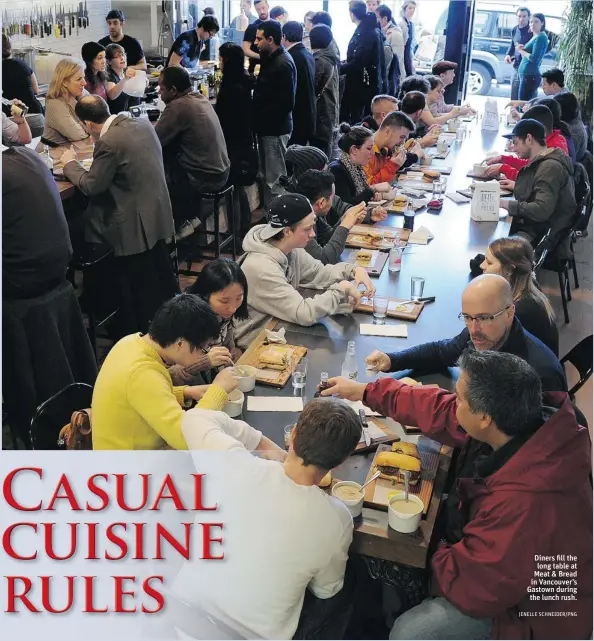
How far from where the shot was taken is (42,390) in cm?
339

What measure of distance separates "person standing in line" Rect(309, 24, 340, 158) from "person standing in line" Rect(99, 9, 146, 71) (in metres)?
1.82

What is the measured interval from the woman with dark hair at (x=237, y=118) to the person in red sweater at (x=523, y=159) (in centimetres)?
194

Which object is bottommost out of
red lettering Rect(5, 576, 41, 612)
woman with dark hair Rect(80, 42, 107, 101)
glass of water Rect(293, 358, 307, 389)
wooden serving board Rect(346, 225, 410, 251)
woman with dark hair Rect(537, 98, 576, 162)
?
red lettering Rect(5, 576, 41, 612)

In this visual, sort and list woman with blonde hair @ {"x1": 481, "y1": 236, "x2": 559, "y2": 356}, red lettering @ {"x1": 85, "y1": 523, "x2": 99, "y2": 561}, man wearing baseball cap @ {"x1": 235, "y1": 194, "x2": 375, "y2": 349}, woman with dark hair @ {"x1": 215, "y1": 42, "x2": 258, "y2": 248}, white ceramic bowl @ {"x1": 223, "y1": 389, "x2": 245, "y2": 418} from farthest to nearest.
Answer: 1. woman with dark hair @ {"x1": 215, "y1": 42, "x2": 258, "y2": 248}
2. man wearing baseball cap @ {"x1": 235, "y1": 194, "x2": 375, "y2": 349}
3. woman with blonde hair @ {"x1": 481, "y1": 236, "x2": 559, "y2": 356}
4. white ceramic bowl @ {"x1": 223, "y1": 389, "x2": 245, "y2": 418}
5. red lettering @ {"x1": 85, "y1": 523, "x2": 99, "y2": 561}

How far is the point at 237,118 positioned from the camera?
235 inches

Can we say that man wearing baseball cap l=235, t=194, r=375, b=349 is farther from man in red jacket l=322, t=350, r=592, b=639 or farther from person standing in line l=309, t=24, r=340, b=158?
person standing in line l=309, t=24, r=340, b=158

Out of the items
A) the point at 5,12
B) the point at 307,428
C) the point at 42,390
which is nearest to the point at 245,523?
the point at 307,428

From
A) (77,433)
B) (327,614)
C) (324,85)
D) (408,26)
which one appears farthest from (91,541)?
(408,26)

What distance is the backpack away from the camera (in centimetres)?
238

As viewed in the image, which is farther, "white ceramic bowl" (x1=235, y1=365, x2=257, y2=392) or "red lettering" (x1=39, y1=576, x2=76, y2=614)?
"white ceramic bowl" (x1=235, y1=365, x2=257, y2=392)

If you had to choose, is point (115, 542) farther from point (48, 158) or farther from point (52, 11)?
point (52, 11)

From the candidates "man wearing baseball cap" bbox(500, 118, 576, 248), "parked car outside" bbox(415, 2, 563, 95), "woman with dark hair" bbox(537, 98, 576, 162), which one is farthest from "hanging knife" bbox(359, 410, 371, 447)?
"parked car outside" bbox(415, 2, 563, 95)

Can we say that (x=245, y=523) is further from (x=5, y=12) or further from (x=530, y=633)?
(x=5, y=12)

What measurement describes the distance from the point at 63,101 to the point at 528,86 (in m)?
6.64
